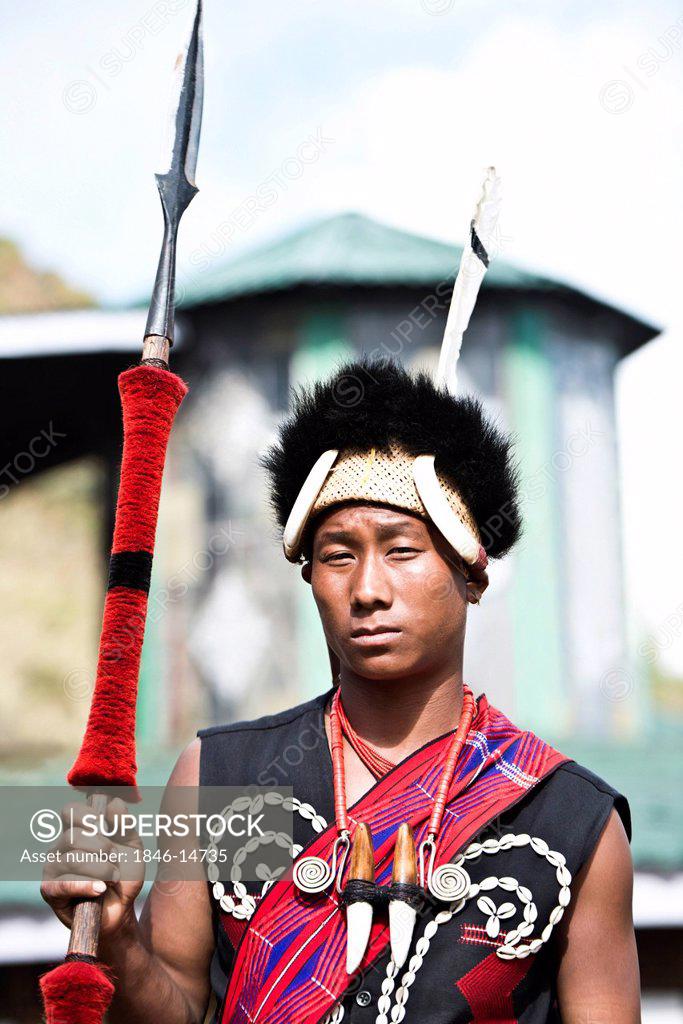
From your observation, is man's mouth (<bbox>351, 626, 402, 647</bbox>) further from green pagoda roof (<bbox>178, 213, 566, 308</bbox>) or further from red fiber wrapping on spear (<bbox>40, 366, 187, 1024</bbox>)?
green pagoda roof (<bbox>178, 213, 566, 308</bbox>)

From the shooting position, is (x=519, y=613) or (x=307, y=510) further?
(x=519, y=613)

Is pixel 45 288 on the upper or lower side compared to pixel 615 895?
upper

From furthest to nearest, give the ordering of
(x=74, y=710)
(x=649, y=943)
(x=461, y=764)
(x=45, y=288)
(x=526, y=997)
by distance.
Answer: (x=45, y=288)
(x=74, y=710)
(x=649, y=943)
(x=461, y=764)
(x=526, y=997)

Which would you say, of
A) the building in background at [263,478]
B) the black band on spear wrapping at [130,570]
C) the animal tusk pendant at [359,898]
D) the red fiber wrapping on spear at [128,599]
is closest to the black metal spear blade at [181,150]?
the red fiber wrapping on spear at [128,599]

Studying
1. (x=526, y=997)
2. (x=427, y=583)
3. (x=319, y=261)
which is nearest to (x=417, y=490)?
(x=427, y=583)

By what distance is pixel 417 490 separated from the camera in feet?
7.94

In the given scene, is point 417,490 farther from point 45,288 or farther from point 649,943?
point 45,288

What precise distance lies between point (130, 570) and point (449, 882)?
0.83 metres

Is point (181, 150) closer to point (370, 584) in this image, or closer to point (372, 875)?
point (370, 584)

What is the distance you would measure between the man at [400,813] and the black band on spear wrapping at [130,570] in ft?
1.24

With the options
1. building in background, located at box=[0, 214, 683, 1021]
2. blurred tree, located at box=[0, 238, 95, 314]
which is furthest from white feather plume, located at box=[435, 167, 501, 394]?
blurred tree, located at box=[0, 238, 95, 314]

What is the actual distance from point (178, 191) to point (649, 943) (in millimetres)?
3831

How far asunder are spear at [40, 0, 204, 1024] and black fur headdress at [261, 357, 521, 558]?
0.39m

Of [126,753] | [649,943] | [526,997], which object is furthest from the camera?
[649,943]
